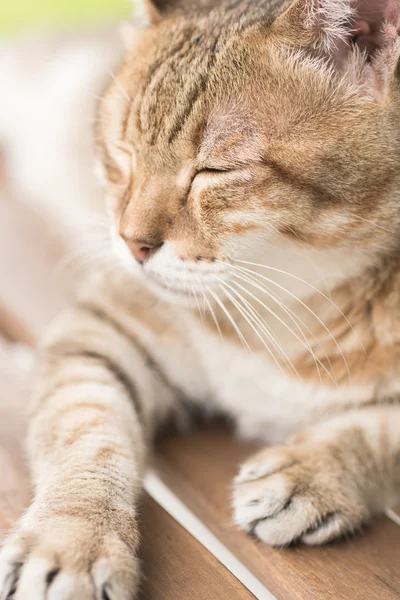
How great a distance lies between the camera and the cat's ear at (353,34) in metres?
0.92

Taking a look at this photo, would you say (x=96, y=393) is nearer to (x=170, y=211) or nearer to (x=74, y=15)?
(x=170, y=211)

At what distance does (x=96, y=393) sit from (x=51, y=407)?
0.08 m

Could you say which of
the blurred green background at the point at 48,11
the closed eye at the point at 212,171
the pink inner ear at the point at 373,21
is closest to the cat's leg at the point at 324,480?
the closed eye at the point at 212,171

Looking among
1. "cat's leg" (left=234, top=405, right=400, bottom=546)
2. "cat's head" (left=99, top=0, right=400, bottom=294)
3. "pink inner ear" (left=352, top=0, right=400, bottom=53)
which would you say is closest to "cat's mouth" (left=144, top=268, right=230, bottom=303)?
Answer: "cat's head" (left=99, top=0, right=400, bottom=294)

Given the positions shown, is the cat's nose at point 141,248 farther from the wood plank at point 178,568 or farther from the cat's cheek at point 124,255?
the wood plank at point 178,568

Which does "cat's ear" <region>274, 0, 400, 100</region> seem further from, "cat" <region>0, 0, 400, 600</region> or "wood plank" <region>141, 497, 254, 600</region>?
"wood plank" <region>141, 497, 254, 600</region>

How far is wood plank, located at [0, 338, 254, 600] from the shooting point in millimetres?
871

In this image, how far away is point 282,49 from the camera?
0.99 metres

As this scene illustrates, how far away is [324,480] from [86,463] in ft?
1.14

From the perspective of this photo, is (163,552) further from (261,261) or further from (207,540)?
(261,261)

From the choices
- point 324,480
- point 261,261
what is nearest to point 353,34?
point 261,261

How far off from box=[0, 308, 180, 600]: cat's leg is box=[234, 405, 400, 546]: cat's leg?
0.59 ft

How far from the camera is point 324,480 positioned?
0.99m

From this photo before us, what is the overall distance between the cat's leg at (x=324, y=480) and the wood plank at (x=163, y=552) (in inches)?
3.7
